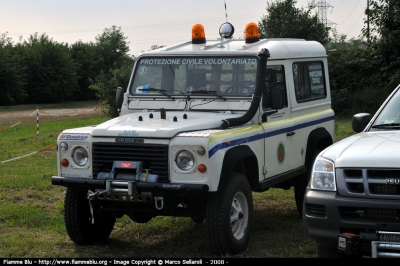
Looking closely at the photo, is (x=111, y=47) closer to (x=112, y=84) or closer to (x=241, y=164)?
(x=112, y=84)

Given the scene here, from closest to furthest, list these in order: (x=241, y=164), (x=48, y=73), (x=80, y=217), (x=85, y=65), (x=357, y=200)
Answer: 1. (x=357, y=200)
2. (x=241, y=164)
3. (x=80, y=217)
4. (x=48, y=73)
5. (x=85, y=65)

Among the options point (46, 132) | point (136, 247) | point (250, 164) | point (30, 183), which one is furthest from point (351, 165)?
point (46, 132)

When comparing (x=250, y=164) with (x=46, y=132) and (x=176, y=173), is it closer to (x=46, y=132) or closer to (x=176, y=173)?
(x=176, y=173)

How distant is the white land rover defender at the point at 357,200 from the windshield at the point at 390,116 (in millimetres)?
644

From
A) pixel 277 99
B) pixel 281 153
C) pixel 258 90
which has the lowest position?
pixel 281 153

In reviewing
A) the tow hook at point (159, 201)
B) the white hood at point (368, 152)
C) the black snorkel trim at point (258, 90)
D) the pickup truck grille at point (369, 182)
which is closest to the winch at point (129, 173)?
the tow hook at point (159, 201)

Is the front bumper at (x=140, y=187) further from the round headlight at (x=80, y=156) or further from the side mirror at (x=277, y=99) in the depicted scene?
the side mirror at (x=277, y=99)

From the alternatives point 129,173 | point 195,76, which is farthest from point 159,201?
point 195,76

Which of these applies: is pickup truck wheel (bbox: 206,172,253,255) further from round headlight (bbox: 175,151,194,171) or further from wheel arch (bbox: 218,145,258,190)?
round headlight (bbox: 175,151,194,171)

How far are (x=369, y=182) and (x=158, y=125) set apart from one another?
2.32 meters

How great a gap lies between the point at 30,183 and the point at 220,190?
5398 millimetres

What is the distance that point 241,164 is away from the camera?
700cm

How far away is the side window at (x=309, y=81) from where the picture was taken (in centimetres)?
849

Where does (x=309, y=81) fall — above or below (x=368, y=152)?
above
